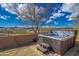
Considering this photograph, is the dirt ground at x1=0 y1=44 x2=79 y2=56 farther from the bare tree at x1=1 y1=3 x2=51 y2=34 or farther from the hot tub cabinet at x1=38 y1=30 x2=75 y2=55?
the bare tree at x1=1 y1=3 x2=51 y2=34

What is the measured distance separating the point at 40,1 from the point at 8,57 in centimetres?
69

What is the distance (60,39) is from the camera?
175 cm

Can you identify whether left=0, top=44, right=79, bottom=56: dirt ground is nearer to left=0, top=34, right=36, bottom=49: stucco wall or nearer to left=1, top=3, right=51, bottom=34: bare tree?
left=0, top=34, right=36, bottom=49: stucco wall

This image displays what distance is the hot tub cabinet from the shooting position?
5.73ft

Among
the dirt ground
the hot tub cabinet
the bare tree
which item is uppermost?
the bare tree

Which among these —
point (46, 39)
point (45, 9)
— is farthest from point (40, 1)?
point (46, 39)

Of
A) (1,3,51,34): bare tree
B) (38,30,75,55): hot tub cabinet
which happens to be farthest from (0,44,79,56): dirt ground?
(1,3,51,34): bare tree

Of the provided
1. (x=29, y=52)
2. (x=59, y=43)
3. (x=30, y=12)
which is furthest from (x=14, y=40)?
(x=59, y=43)

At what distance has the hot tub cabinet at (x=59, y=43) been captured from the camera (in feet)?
5.73

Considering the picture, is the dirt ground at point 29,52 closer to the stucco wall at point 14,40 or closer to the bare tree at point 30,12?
the stucco wall at point 14,40

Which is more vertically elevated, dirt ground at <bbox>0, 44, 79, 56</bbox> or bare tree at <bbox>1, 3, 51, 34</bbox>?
bare tree at <bbox>1, 3, 51, 34</bbox>

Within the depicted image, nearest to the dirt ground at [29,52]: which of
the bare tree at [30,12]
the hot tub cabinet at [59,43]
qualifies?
the hot tub cabinet at [59,43]

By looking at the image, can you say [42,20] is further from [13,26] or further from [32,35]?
[13,26]

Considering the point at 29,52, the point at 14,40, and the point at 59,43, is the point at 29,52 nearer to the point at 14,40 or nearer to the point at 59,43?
the point at 14,40
